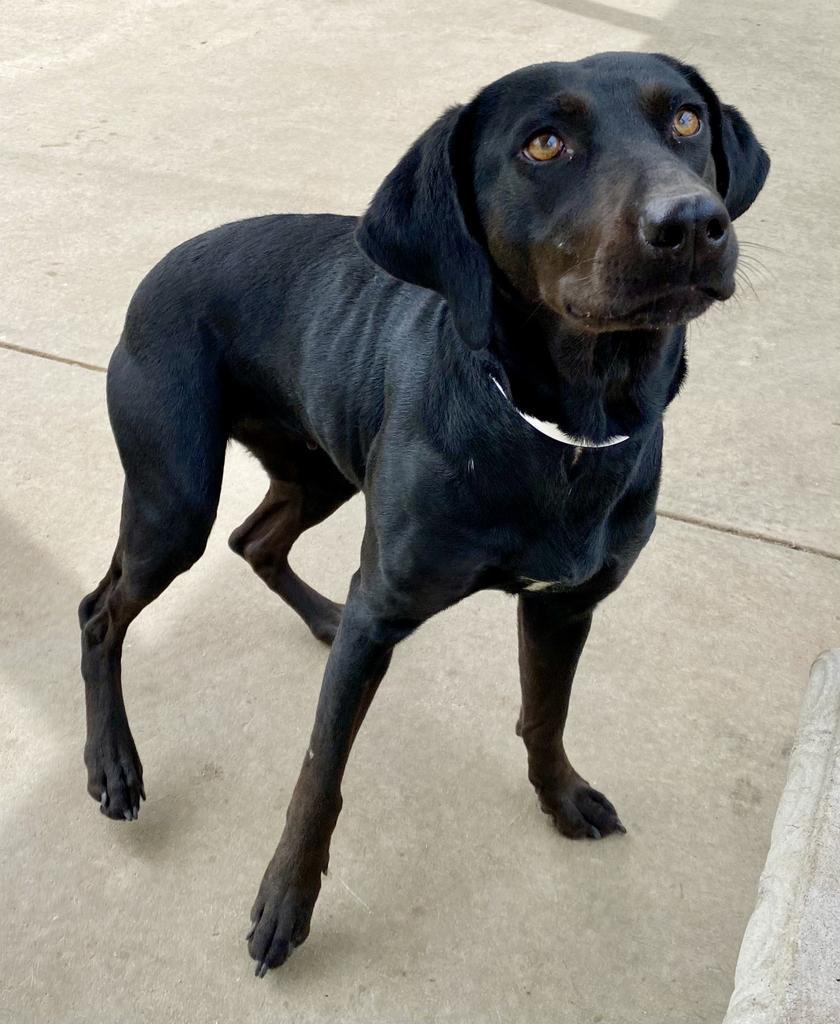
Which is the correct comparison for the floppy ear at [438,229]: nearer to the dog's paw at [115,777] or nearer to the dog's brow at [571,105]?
the dog's brow at [571,105]

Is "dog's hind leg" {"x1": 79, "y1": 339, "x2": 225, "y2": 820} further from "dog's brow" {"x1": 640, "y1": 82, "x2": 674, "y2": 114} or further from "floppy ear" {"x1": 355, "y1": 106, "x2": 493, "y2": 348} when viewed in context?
"dog's brow" {"x1": 640, "y1": 82, "x2": 674, "y2": 114}

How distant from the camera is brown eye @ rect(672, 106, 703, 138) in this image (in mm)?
1988

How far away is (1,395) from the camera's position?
12.5 feet

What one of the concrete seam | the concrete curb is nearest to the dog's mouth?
the concrete curb

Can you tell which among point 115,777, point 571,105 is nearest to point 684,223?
point 571,105

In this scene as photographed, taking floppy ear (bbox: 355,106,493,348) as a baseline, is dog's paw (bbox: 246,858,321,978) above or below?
below

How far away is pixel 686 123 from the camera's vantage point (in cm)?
201

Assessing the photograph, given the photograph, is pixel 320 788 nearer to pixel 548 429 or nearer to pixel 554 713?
pixel 554 713

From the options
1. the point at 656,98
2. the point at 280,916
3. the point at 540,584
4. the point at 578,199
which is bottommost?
the point at 280,916

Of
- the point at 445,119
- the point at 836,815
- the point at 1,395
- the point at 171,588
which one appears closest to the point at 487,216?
the point at 445,119

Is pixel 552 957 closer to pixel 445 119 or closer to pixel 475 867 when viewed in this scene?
pixel 475 867

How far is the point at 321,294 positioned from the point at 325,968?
131 cm

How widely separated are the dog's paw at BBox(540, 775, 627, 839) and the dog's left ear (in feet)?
3.99

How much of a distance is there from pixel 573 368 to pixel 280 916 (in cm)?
116
